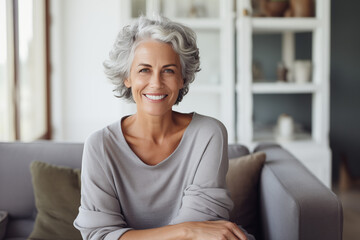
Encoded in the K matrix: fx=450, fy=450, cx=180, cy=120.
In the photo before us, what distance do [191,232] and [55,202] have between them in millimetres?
812

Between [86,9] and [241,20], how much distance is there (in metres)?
1.39

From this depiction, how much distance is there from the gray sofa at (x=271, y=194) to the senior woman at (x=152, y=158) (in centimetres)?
26

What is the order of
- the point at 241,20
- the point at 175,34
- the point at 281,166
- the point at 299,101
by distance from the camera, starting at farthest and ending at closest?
1. the point at 299,101
2. the point at 241,20
3. the point at 281,166
4. the point at 175,34

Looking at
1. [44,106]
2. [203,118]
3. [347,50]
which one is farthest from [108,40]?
[203,118]

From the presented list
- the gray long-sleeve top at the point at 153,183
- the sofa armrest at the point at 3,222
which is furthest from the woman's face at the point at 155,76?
the sofa armrest at the point at 3,222

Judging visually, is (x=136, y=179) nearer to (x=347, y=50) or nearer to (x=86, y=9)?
(x=86, y=9)

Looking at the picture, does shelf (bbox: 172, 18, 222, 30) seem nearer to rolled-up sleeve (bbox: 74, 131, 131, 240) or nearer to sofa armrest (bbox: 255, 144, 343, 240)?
sofa armrest (bbox: 255, 144, 343, 240)

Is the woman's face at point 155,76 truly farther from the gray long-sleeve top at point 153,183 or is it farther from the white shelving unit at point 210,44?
the white shelving unit at point 210,44

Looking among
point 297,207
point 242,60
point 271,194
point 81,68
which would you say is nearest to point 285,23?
point 242,60

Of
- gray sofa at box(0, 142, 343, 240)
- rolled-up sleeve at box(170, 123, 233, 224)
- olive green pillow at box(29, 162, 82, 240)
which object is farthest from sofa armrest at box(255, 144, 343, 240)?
olive green pillow at box(29, 162, 82, 240)

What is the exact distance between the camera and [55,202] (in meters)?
1.95

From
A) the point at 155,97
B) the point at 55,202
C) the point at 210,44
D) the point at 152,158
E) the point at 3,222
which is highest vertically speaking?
the point at 210,44

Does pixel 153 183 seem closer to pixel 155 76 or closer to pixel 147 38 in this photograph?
pixel 155 76

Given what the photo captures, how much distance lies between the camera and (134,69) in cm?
150
